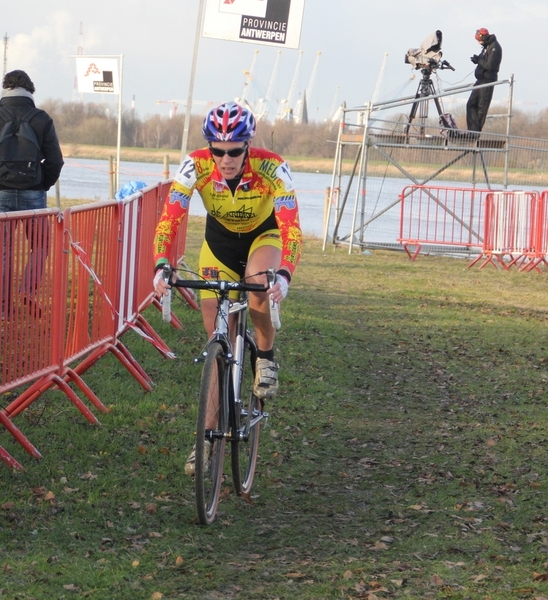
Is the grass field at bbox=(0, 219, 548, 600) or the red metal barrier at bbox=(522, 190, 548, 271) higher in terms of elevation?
the red metal barrier at bbox=(522, 190, 548, 271)

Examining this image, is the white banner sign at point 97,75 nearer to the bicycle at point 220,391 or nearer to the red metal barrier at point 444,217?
the red metal barrier at point 444,217

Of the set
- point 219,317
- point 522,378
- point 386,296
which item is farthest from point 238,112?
point 386,296

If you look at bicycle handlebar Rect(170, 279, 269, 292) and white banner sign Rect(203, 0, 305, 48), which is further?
white banner sign Rect(203, 0, 305, 48)

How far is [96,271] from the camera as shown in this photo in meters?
7.87

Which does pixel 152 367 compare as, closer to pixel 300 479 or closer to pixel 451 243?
pixel 300 479

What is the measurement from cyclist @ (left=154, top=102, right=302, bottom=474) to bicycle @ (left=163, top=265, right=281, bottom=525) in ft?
0.45

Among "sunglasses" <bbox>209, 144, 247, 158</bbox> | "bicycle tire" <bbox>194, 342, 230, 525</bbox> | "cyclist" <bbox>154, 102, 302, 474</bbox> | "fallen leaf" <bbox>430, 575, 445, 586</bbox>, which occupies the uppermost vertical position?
"sunglasses" <bbox>209, 144, 247, 158</bbox>

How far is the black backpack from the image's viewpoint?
9.42 m

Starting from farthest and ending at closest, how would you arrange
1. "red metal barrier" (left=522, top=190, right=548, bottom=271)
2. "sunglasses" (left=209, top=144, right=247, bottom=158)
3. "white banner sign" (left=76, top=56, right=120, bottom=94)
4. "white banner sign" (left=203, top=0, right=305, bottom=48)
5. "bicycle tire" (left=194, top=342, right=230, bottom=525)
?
"white banner sign" (left=76, top=56, right=120, bottom=94)
"red metal barrier" (left=522, top=190, right=548, bottom=271)
"white banner sign" (left=203, top=0, right=305, bottom=48)
"sunglasses" (left=209, top=144, right=247, bottom=158)
"bicycle tire" (left=194, top=342, right=230, bottom=525)

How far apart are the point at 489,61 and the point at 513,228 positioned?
389 centimetres

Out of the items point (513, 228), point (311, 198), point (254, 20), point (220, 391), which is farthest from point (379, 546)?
point (311, 198)

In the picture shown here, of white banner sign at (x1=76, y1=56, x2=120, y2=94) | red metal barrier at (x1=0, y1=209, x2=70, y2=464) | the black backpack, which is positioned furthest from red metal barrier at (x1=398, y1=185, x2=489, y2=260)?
red metal barrier at (x1=0, y1=209, x2=70, y2=464)

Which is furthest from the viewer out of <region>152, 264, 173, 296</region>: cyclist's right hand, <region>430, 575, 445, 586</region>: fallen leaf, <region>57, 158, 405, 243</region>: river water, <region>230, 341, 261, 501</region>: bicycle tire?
<region>57, 158, 405, 243</region>: river water

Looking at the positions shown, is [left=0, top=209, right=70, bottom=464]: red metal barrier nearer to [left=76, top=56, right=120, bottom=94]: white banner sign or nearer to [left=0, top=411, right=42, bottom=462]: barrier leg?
[left=0, top=411, right=42, bottom=462]: barrier leg
